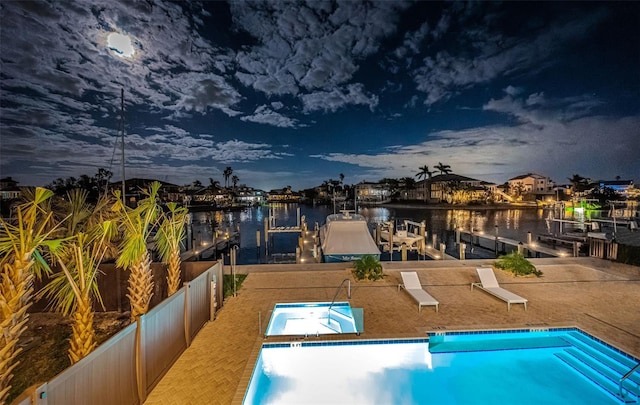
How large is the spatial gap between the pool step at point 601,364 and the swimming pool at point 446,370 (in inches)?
0.6

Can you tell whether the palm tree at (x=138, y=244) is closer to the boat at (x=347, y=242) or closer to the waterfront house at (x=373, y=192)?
the boat at (x=347, y=242)

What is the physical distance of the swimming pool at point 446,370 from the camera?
4707mm

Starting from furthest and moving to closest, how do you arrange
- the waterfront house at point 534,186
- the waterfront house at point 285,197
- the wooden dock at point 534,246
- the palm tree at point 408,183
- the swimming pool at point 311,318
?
1. the waterfront house at point 285,197
2. the palm tree at point 408,183
3. the waterfront house at point 534,186
4. the wooden dock at point 534,246
5. the swimming pool at point 311,318

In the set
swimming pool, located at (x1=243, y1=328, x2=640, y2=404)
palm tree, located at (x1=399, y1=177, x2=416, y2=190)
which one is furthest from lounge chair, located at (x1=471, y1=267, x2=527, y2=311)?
palm tree, located at (x1=399, y1=177, x2=416, y2=190)

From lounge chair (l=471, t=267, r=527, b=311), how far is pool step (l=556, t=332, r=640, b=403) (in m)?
1.32

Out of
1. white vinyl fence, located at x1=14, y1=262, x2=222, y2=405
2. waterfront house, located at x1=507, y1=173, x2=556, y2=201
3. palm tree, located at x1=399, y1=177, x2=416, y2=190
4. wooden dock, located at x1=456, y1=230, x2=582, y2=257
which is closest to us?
white vinyl fence, located at x1=14, y1=262, x2=222, y2=405

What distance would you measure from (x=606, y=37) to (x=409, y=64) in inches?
640

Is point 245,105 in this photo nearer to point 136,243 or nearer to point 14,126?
point 14,126

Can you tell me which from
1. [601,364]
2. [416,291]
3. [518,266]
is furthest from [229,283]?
[518,266]

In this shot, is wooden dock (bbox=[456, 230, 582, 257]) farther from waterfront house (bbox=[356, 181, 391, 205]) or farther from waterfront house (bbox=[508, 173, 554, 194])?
waterfront house (bbox=[508, 173, 554, 194])

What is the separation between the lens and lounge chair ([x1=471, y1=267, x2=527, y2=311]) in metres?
7.13

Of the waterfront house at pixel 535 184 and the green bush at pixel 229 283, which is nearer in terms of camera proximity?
the green bush at pixel 229 283

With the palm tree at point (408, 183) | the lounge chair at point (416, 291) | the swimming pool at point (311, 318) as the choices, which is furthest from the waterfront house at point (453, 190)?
the swimming pool at point (311, 318)

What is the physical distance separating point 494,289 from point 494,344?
2800 millimetres
